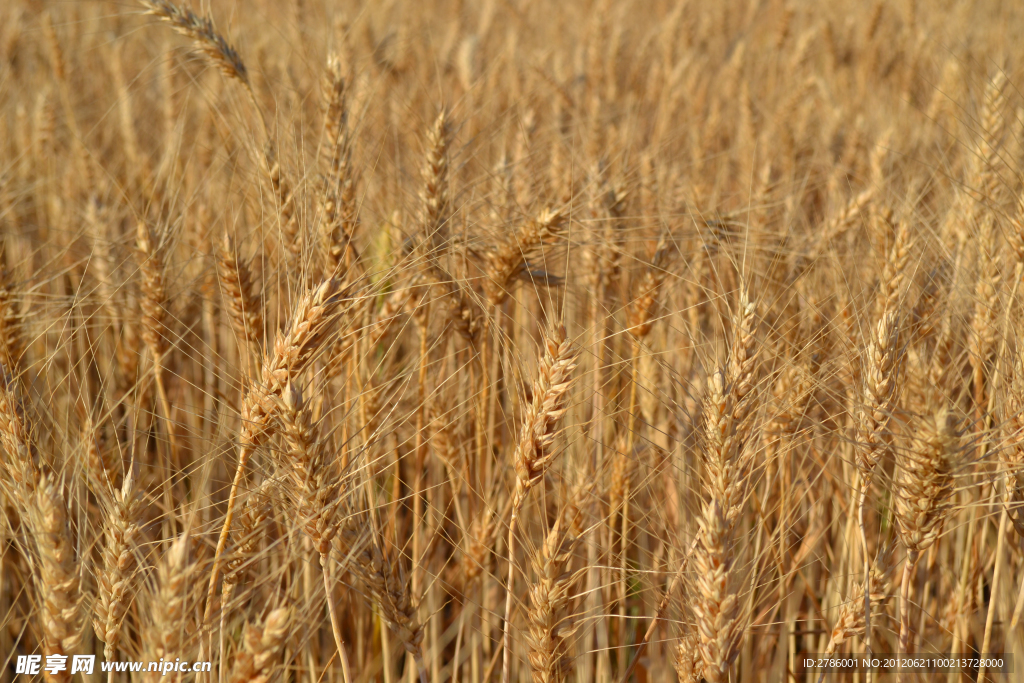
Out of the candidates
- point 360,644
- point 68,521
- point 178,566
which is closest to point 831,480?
point 360,644

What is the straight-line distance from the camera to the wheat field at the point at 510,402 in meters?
1.07

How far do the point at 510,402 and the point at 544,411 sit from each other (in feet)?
1.00

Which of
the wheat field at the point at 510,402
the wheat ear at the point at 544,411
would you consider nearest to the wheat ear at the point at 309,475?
the wheat field at the point at 510,402

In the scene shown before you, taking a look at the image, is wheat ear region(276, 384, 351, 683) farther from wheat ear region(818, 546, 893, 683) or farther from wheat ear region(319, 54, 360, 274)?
wheat ear region(818, 546, 893, 683)

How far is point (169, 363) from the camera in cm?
218

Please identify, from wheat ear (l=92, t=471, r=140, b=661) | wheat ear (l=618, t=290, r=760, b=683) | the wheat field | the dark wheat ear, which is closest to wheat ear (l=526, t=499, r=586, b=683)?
the wheat field

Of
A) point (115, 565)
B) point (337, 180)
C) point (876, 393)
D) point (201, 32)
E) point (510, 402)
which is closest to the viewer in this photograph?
point (115, 565)

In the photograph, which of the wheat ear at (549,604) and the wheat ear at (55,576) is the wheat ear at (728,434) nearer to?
the wheat ear at (549,604)

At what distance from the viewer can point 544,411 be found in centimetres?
105

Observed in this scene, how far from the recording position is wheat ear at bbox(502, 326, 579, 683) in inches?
40.9

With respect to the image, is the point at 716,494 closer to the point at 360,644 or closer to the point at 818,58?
the point at 360,644

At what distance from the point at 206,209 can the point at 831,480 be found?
1.93 meters

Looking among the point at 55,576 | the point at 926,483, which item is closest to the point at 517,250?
the point at 926,483

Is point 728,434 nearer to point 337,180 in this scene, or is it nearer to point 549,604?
point 549,604
